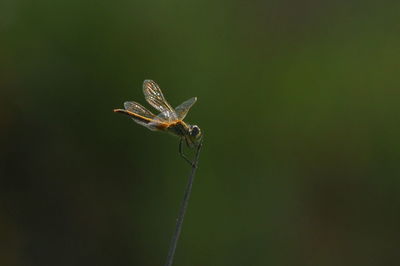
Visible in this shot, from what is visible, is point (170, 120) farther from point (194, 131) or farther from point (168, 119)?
point (194, 131)

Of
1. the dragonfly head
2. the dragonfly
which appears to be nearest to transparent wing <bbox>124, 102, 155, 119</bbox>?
the dragonfly

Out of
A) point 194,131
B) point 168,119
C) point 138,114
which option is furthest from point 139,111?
point 194,131

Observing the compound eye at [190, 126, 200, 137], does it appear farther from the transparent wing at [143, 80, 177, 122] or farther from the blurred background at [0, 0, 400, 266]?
the blurred background at [0, 0, 400, 266]

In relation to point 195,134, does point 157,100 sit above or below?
above

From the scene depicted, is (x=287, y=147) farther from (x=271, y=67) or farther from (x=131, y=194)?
(x=131, y=194)

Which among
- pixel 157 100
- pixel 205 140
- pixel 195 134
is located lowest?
pixel 195 134

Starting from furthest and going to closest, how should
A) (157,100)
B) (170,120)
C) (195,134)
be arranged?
1. (157,100)
2. (170,120)
3. (195,134)

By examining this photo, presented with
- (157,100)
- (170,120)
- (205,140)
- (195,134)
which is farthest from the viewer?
(205,140)
